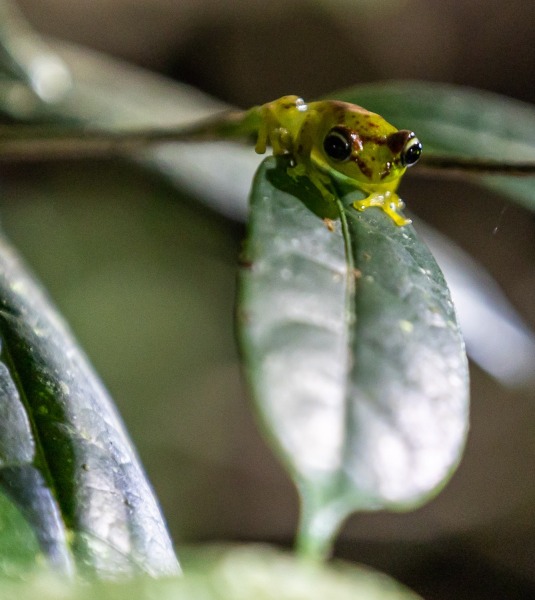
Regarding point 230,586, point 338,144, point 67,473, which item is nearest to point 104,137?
point 338,144

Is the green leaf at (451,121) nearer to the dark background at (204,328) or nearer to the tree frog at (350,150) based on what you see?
the tree frog at (350,150)

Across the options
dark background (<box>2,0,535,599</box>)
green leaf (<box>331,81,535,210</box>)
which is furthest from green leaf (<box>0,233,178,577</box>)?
dark background (<box>2,0,535,599</box>)

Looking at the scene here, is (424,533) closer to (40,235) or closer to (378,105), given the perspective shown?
(40,235)

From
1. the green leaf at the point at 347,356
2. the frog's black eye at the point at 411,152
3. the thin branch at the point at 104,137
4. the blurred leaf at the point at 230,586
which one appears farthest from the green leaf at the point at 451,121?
the blurred leaf at the point at 230,586

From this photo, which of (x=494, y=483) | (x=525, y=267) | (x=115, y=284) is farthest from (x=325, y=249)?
(x=525, y=267)

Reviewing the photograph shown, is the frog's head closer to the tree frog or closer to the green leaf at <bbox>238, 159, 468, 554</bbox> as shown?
the tree frog

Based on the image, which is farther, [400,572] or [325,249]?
[400,572]
